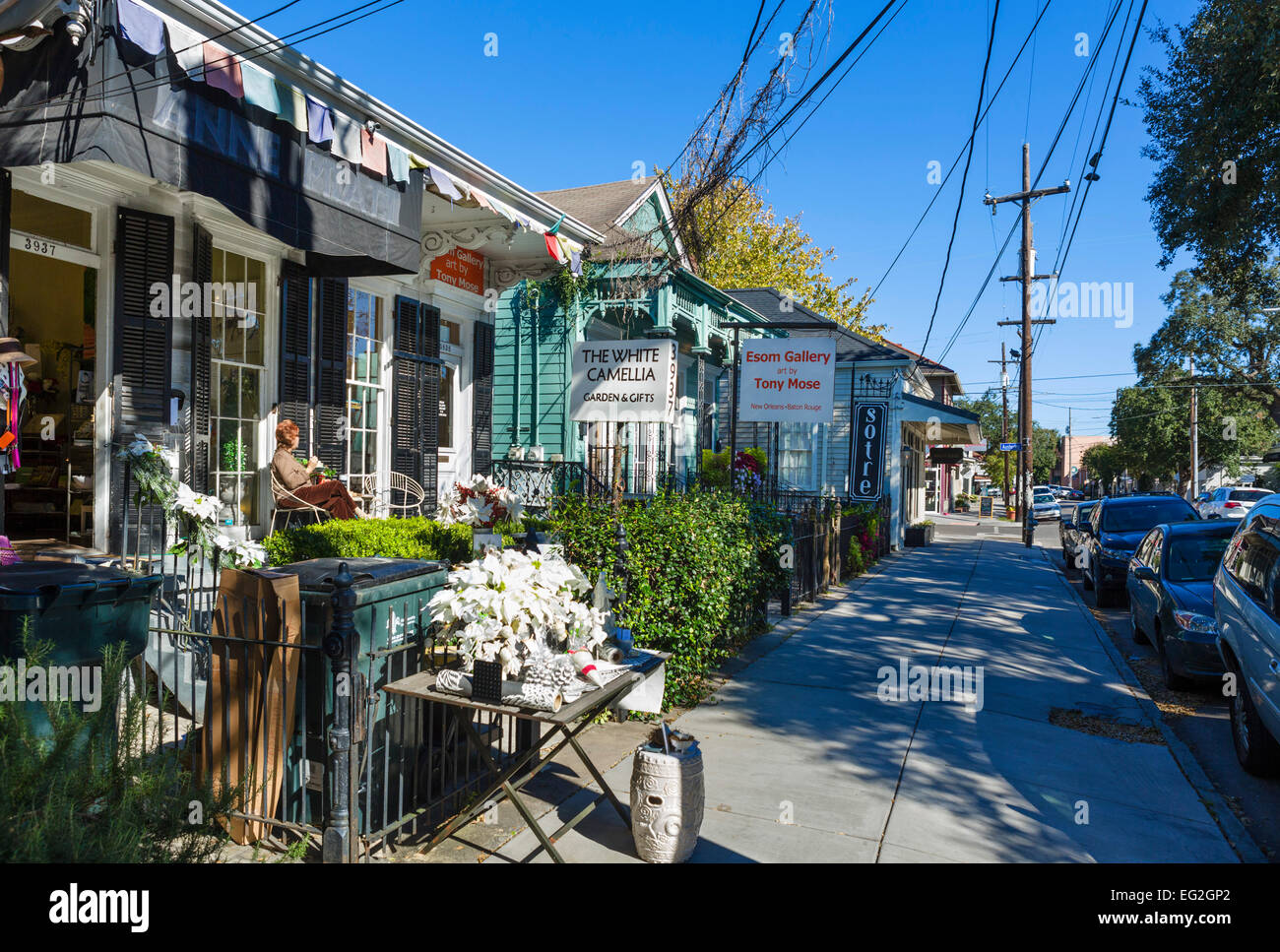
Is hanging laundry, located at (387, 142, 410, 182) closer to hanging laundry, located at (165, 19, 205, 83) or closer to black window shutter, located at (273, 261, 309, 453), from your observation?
black window shutter, located at (273, 261, 309, 453)

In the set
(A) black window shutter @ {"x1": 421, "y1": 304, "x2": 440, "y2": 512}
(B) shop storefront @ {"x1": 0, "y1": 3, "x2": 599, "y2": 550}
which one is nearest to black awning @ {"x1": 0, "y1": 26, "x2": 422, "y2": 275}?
(B) shop storefront @ {"x1": 0, "y1": 3, "x2": 599, "y2": 550}

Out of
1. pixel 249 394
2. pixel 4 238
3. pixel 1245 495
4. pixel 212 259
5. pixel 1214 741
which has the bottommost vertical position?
pixel 1214 741

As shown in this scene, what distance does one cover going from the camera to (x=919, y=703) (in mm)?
6695

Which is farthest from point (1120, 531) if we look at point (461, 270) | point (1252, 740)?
point (461, 270)

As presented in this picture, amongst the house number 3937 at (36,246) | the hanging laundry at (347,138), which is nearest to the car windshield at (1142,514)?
the hanging laundry at (347,138)

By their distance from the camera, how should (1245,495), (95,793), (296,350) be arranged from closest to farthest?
(95,793)
(296,350)
(1245,495)

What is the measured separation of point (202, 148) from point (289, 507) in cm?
352

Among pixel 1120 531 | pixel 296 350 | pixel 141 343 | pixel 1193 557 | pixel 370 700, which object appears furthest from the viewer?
pixel 1120 531

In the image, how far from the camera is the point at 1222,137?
420 inches

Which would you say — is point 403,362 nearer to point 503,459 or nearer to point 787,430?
point 503,459

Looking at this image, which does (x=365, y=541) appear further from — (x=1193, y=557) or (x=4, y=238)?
(x=1193, y=557)

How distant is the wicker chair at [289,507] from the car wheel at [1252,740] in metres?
7.91

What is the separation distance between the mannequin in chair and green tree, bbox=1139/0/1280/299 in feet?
37.9

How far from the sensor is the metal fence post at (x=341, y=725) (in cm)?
338
